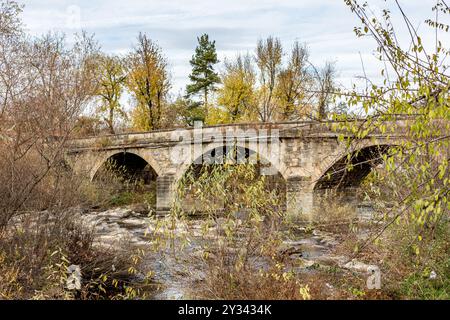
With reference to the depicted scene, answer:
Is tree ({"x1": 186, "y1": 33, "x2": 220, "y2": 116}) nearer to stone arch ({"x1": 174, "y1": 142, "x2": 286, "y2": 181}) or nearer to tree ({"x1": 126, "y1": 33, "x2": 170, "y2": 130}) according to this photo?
tree ({"x1": 126, "y1": 33, "x2": 170, "y2": 130})

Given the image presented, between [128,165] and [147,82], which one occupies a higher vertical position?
[147,82]

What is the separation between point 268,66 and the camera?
87.6ft

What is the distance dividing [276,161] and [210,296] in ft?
34.6

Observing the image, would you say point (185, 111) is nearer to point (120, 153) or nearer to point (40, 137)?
point (120, 153)

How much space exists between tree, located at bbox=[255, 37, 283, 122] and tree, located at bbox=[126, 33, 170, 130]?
18.3ft

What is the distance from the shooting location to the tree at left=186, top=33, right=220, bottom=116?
28031 millimetres

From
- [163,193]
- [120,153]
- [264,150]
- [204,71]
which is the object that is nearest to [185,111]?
[204,71]

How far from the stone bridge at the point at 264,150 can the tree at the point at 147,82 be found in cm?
530

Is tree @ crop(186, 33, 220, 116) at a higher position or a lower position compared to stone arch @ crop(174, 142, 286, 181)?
higher

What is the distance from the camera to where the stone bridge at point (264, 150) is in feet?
50.2

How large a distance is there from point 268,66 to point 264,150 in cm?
1150

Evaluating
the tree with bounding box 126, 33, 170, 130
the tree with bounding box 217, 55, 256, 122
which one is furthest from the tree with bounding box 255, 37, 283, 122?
the tree with bounding box 126, 33, 170, 130
